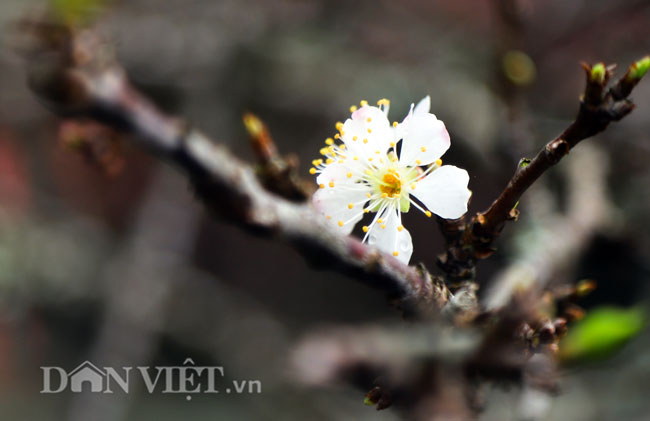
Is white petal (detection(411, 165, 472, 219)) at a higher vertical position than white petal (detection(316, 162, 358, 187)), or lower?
lower

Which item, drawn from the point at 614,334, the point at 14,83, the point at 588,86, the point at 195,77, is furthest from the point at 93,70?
the point at 14,83

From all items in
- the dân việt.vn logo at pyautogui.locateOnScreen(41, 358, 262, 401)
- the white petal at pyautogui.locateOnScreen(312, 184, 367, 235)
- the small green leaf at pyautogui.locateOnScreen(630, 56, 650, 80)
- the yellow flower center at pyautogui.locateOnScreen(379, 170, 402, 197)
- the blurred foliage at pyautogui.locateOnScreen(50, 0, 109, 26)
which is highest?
the blurred foliage at pyautogui.locateOnScreen(50, 0, 109, 26)

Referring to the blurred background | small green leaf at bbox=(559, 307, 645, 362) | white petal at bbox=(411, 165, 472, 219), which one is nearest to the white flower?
white petal at bbox=(411, 165, 472, 219)

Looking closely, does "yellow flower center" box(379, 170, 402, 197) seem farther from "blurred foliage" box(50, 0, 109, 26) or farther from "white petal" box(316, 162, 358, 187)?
"blurred foliage" box(50, 0, 109, 26)

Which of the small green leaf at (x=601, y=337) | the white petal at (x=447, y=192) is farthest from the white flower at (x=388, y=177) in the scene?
the small green leaf at (x=601, y=337)

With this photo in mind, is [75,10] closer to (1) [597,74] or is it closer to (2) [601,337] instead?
(1) [597,74]

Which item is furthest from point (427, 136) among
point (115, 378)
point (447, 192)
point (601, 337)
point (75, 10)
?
point (115, 378)

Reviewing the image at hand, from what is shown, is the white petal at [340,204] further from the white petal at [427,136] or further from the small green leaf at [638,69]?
the small green leaf at [638,69]
